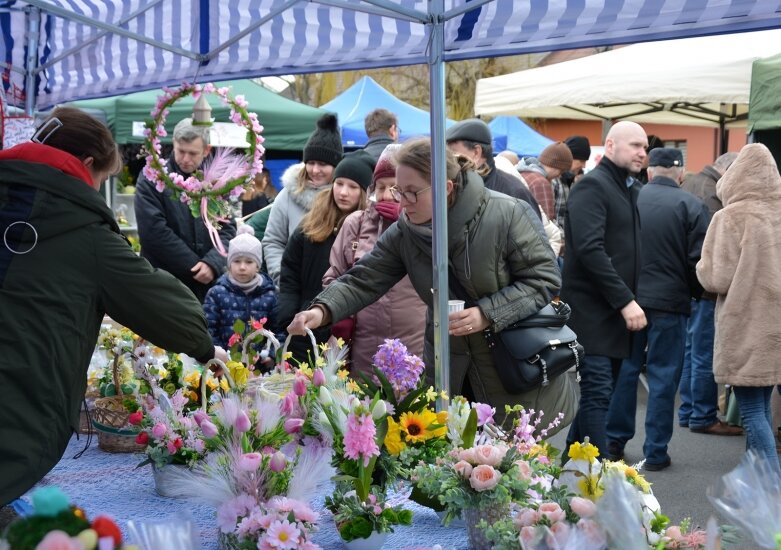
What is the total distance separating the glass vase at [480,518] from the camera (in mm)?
2092

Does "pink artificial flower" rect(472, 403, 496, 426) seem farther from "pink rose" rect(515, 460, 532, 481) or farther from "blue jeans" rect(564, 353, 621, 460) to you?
"blue jeans" rect(564, 353, 621, 460)

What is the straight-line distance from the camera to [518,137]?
645 inches

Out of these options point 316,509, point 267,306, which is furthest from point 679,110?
→ point 316,509

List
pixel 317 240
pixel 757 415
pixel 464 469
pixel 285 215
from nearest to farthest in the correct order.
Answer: pixel 464 469 → pixel 317 240 → pixel 757 415 → pixel 285 215

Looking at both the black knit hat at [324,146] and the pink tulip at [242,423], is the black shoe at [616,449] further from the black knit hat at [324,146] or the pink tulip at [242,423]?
the pink tulip at [242,423]

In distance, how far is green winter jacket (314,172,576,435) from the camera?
122 inches

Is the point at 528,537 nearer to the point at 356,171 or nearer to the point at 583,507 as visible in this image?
the point at 583,507

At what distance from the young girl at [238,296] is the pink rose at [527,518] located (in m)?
2.56

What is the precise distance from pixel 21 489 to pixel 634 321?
3.13m

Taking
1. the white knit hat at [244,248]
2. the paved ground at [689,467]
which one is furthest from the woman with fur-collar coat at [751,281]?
the white knit hat at [244,248]

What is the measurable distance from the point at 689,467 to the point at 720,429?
2.90ft

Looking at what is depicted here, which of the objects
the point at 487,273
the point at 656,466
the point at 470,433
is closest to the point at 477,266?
the point at 487,273

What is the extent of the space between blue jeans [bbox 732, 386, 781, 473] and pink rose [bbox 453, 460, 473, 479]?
3.10 m

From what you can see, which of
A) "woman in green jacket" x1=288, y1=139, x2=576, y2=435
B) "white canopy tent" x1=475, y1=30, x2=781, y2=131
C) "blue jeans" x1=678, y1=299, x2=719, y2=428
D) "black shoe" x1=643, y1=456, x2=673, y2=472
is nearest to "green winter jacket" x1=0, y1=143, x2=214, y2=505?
"woman in green jacket" x1=288, y1=139, x2=576, y2=435
